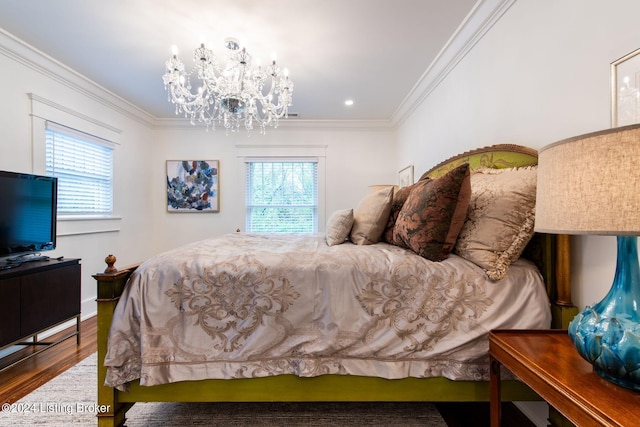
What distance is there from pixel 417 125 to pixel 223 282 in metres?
3.12

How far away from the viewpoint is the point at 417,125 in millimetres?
3520

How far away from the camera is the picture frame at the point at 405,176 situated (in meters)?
3.77

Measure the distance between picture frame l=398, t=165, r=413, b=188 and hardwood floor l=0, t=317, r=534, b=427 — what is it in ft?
8.69

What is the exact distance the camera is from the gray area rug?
1506 mm

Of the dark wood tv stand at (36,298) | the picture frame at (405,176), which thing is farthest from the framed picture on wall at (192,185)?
the picture frame at (405,176)

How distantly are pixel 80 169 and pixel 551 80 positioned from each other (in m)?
4.29

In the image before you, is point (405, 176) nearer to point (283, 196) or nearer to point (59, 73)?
point (283, 196)

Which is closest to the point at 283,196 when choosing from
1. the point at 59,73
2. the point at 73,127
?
the point at 73,127

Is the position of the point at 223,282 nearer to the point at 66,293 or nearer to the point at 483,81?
the point at 66,293

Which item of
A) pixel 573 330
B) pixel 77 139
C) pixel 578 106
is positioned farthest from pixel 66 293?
pixel 578 106

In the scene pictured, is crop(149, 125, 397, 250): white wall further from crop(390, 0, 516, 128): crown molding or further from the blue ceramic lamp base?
the blue ceramic lamp base

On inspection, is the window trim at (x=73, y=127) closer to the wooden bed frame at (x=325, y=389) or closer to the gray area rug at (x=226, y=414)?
the gray area rug at (x=226, y=414)

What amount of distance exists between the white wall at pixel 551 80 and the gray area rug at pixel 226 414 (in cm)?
108

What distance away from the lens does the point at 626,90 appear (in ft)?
3.57
